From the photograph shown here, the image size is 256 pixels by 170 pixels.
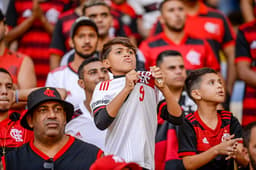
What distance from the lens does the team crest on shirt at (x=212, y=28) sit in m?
8.69

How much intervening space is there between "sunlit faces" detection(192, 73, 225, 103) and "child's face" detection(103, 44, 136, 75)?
1074 millimetres

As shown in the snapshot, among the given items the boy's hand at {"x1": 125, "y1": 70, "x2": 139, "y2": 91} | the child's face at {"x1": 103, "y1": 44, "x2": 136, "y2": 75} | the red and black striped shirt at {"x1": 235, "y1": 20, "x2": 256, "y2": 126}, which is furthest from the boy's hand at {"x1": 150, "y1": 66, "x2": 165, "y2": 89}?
the red and black striped shirt at {"x1": 235, "y1": 20, "x2": 256, "y2": 126}

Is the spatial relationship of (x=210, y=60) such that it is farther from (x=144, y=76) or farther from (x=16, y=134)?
(x=16, y=134)

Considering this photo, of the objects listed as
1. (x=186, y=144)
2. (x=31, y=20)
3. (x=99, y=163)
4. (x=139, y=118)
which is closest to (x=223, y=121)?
(x=186, y=144)

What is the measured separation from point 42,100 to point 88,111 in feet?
3.55

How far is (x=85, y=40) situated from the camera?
7570 millimetres

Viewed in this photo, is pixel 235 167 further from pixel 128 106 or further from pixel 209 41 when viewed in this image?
pixel 209 41

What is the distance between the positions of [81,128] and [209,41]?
2.84m

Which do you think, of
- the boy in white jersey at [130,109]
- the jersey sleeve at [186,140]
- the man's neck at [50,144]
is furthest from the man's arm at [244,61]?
the man's neck at [50,144]

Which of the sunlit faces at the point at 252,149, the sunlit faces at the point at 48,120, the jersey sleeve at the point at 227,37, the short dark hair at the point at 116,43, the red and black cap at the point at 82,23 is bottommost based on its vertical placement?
the sunlit faces at the point at 252,149

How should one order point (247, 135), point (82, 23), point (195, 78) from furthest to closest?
point (82, 23), point (195, 78), point (247, 135)

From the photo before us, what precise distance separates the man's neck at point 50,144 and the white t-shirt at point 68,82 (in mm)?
1401

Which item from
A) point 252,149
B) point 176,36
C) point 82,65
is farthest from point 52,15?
point 252,149

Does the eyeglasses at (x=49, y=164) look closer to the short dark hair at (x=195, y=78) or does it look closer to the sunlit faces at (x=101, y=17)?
the short dark hair at (x=195, y=78)
